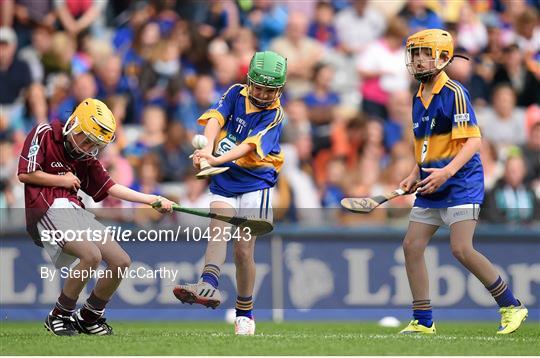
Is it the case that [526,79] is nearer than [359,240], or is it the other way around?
[359,240]

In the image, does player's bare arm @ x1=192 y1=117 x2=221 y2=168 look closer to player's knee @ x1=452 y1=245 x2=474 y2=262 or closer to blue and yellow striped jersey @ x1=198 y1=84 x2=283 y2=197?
blue and yellow striped jersey @ x1=198 y1=84 x2=283 y2=197

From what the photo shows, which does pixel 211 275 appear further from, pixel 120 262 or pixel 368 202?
pixel 368 202

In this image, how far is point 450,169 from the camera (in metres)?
9.41

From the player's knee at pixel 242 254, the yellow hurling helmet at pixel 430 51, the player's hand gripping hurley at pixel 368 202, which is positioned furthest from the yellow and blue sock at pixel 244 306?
the yellow hurling helmet at pixel 430 51

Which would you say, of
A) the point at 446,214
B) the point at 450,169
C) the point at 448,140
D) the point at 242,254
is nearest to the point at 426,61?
the point at 448,140

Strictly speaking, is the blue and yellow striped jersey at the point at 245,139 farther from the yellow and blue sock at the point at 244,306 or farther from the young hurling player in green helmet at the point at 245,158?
the yellow and blue sock at the point at 244,306

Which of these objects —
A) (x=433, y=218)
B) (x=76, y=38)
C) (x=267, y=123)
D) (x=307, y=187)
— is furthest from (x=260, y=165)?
(x=76, y=38)

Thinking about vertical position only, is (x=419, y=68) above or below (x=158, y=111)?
below

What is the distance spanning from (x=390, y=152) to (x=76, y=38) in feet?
15.5

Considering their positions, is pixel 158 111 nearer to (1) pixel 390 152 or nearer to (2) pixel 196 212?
(1) pixel 390 152

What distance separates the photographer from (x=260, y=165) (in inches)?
387

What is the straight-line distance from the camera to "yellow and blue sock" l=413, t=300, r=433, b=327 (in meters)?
9.79

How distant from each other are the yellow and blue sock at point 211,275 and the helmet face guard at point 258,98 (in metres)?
1.41

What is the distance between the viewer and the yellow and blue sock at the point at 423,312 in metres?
9.79
